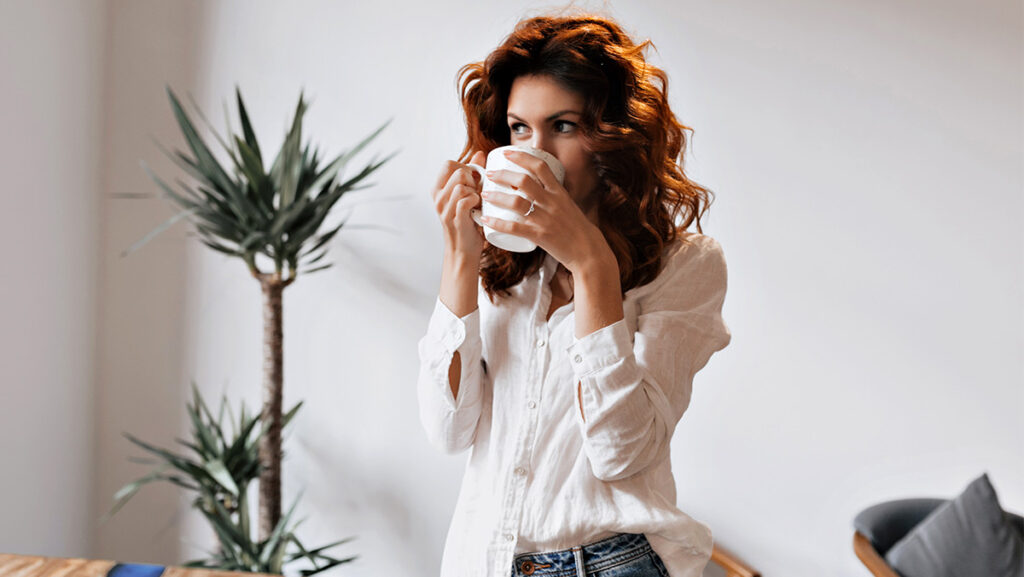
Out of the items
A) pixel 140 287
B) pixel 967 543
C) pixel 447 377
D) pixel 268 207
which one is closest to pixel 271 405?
pixel 268 207

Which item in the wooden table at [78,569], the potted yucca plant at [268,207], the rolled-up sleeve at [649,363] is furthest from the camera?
the potted yucca plant at [268,207]

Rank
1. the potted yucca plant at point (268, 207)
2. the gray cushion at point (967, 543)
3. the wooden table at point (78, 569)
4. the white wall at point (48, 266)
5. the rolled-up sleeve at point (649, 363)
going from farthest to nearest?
the white wall at point (48, 266) → the potted yucca plant at point (268, 207) → the gray cushion at point (967, 543) → the rolled-up sleeve at point (649, 363) → the wooden table at point (78, 569)

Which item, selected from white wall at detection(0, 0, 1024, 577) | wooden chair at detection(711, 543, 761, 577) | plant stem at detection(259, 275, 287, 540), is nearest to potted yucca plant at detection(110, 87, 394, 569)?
plant stem at detection(259, 275, 287, 540)

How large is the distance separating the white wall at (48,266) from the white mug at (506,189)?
55.4 inches

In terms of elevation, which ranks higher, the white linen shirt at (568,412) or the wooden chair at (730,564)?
the white linen shirt at (568,412)

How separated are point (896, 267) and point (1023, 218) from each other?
0.92 ft

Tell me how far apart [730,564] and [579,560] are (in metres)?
1.07

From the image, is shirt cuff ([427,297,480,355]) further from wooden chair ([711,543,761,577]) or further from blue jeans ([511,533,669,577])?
wooden chair ([711,543,761,577])

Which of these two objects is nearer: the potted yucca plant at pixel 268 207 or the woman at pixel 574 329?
the woman at pixel 574 329

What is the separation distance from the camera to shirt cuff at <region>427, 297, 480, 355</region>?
1.01m

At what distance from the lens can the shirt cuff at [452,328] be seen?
1.01m

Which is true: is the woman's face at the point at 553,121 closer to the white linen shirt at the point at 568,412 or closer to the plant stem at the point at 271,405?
the white linen shirt at the point at 568,412

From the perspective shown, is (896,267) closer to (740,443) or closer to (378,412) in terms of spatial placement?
(740,443)

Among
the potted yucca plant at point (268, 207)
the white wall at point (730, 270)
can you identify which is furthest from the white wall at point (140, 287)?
the potted yucca plant at point (268, 207)
